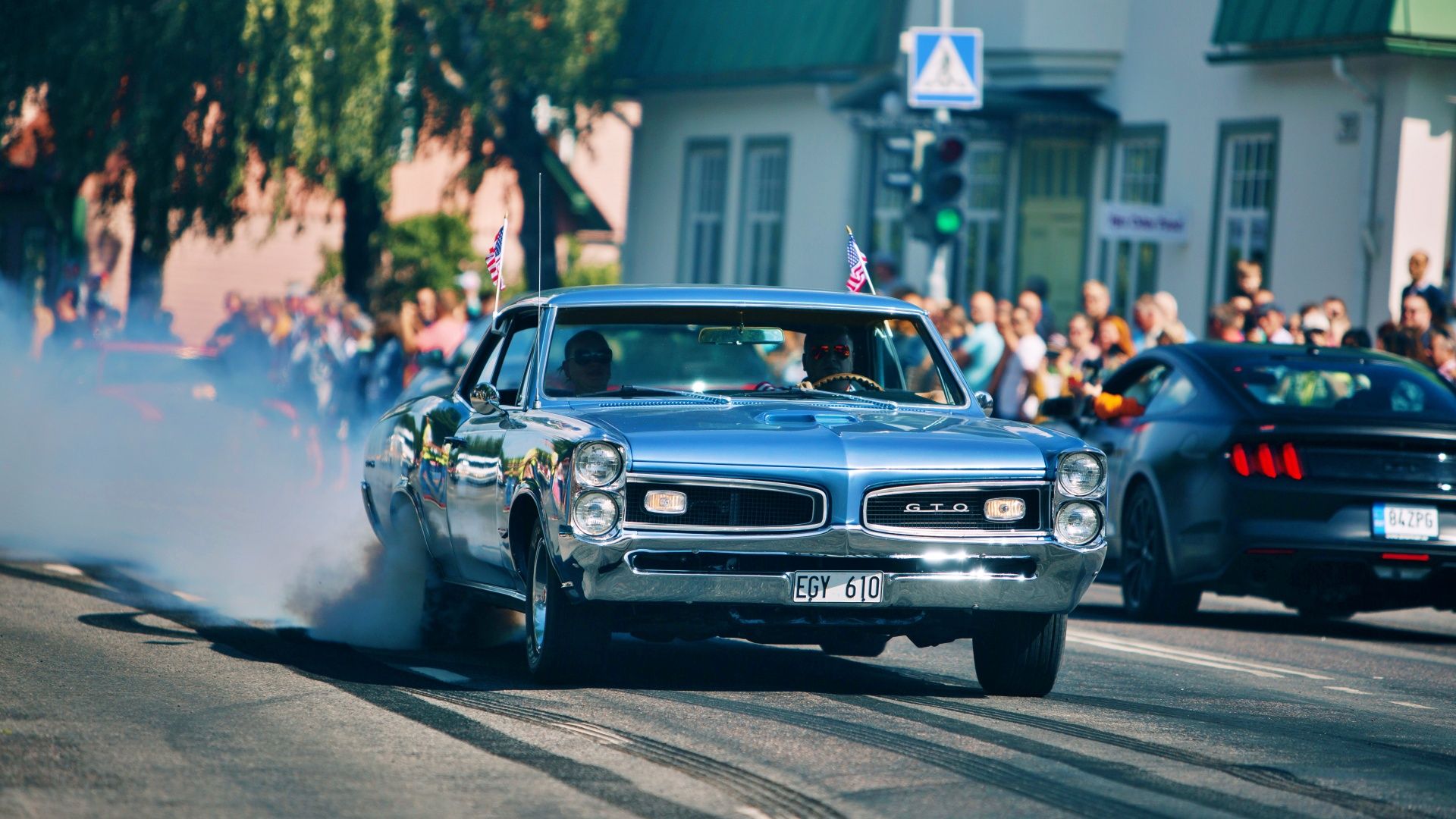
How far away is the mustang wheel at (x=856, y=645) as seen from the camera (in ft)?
29.1

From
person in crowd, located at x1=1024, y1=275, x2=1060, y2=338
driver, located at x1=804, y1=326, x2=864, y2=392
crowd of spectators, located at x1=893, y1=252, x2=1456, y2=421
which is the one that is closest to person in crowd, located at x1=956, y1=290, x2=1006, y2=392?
crowd of spectators, located at x1=893, y1=252, x2=1456, y2=421

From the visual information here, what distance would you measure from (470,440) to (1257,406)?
4740 mm

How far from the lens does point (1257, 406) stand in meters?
12.6

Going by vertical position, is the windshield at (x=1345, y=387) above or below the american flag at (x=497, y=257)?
below

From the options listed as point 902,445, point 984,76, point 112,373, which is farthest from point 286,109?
point 902,445

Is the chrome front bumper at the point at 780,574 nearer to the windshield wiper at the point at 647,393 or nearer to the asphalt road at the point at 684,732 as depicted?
the asphalt road at the point at 684,732

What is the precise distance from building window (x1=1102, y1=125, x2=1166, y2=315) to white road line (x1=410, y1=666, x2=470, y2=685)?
17953mm

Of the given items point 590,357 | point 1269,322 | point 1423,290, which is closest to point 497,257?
point 590,357

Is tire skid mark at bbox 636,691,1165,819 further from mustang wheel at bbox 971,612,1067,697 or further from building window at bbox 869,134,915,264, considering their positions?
building window at bbox 869,134,915,264

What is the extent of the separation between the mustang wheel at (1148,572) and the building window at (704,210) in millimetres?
20668

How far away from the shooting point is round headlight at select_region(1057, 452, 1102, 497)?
8.55 meters

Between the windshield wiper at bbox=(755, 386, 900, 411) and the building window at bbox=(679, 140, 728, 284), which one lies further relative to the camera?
the building window at bbox=(679, 140, 728, 284)

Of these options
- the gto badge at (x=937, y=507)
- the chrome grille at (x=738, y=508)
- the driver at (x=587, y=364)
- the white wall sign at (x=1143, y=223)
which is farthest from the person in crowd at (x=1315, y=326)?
the chrome grille at (x=738, y=508)

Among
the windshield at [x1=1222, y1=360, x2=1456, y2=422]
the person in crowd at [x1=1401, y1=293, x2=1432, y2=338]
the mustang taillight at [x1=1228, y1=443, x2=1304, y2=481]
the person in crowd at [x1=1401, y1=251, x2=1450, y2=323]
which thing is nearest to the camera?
the mustang taillight at [x1=1228, y1=443, x2=1304, y2=481]
